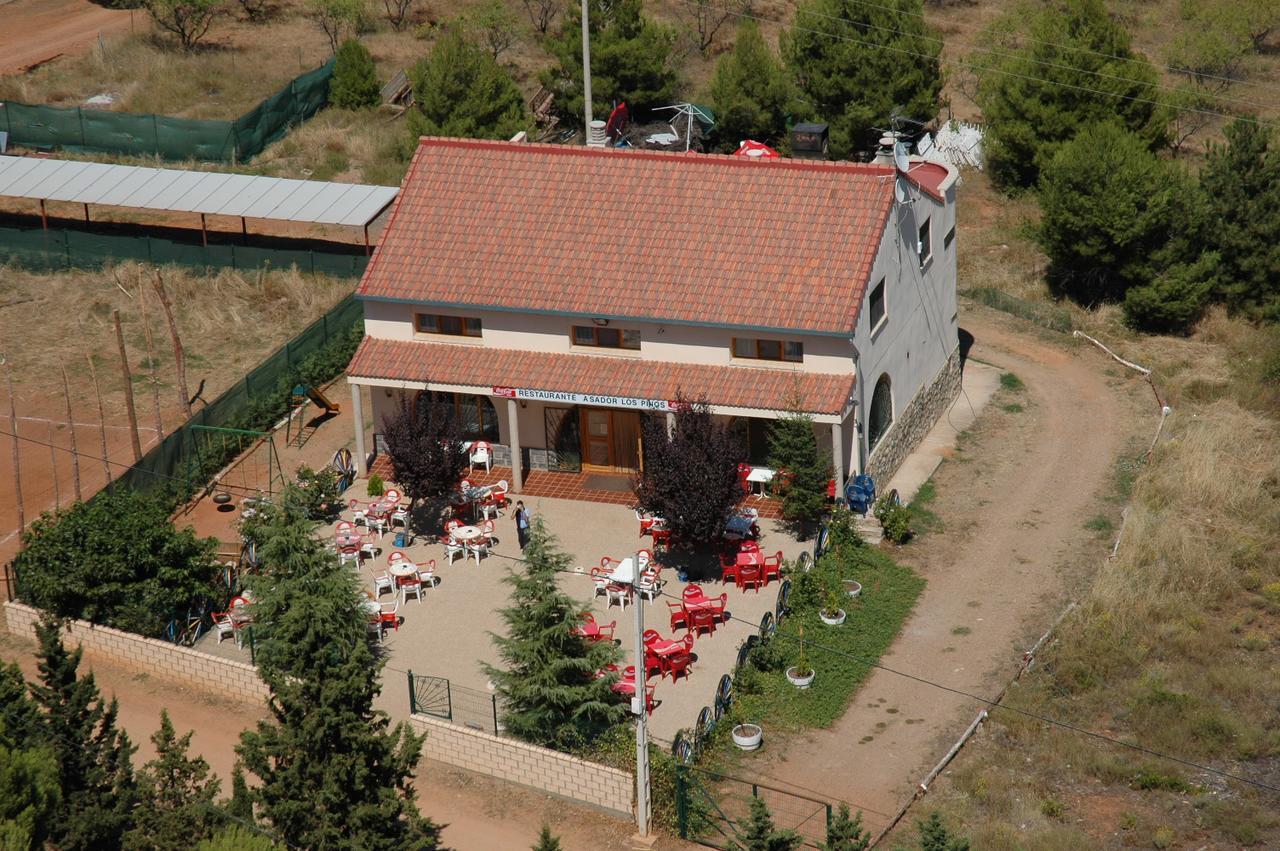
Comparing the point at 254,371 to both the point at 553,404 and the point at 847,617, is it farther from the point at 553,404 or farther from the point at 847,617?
the point at 847,617

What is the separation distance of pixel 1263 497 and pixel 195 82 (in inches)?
1765

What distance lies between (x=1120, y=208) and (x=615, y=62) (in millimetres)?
19926

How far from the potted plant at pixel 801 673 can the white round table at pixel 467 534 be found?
788 centimetres

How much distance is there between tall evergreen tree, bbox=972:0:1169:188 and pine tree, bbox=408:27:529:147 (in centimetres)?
1640

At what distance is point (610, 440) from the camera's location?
38156 millimetres

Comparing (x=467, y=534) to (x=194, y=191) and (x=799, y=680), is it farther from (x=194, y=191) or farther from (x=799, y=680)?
(x=194, y=191)

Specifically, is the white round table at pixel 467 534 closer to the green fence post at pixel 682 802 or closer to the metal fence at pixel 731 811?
the metal fence at pixel 731 811

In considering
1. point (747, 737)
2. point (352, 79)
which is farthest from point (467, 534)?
point (352, 79)

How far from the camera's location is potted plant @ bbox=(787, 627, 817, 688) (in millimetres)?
30656

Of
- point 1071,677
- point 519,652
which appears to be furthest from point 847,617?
point 519,652

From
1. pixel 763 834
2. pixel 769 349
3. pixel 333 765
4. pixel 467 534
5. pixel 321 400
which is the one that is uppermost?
pixel 769 349

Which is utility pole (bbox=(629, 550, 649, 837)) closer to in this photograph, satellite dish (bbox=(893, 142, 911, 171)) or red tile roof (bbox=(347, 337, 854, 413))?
red tile roof (bbox=(347, 337, 854, 413))

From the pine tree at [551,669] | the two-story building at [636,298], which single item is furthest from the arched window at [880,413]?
the pine tree at [551,669]

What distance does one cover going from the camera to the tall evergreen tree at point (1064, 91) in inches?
2120
